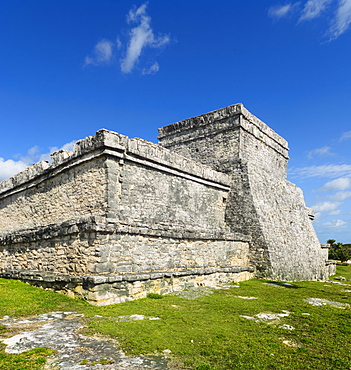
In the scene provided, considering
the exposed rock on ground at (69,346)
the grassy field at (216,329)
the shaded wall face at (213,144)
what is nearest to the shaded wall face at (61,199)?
the grassy field at (216,329)

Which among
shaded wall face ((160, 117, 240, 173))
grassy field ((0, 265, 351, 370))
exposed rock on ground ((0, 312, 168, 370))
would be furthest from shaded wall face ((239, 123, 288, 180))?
exposed rock on ground ((0, 312, 168, 370))

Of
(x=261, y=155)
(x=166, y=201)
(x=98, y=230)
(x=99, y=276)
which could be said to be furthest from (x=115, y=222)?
(x=261, y=155)

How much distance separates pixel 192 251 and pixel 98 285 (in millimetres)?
4258

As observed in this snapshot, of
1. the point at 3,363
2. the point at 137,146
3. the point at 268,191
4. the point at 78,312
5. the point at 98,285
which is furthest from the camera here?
the point at 268,191

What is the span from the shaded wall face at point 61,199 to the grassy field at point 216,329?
2.94 m

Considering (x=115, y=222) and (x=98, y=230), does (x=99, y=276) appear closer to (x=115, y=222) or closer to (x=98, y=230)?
(x=98, y=230)

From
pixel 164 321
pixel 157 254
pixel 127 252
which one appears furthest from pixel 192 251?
pixel 164 321

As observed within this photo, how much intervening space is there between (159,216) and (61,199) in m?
3.77

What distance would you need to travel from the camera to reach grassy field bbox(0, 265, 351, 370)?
12.6 ft

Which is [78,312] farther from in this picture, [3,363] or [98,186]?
[98,186]

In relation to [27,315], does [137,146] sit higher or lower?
higher

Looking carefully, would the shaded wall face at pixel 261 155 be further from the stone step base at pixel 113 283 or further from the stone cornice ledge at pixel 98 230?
the stone step base at pixel 113 283

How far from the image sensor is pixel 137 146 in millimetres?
10336

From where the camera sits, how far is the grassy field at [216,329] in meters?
3.84
